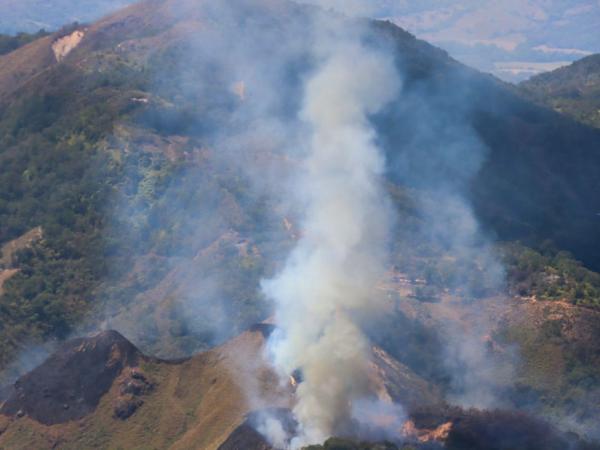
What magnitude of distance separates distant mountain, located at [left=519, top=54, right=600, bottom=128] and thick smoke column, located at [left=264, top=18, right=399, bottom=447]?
102ft

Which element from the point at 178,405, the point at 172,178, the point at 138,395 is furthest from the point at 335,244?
the point at 172,178

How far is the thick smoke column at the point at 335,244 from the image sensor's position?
189 ft

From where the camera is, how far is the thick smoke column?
57625mm

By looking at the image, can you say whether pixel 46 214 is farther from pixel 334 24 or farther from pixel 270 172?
pixel 334 24

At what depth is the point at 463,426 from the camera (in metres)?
53.7

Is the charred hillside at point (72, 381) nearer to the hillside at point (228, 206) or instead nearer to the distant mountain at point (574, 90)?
the hillside at point (228, 206)

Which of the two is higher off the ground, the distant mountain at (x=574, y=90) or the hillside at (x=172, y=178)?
the hillside at (x=172, y=178)

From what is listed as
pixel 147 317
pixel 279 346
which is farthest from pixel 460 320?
pixel 147 317

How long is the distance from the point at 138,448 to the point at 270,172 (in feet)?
136

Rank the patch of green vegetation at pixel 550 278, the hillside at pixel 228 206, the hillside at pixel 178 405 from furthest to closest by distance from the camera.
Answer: the patch of green vegetation at pixel 550 278, the hillside at pixel 228 206, the hillside at pixel 178 405

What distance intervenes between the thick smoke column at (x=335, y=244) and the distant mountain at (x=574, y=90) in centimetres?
3116

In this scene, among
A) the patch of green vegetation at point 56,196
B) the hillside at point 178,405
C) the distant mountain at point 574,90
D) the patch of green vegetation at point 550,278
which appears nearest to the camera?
the hillside at point 178,405

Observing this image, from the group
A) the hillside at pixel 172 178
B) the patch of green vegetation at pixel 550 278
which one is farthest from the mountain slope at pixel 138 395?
the patch of green vegetation at pixel 550 278

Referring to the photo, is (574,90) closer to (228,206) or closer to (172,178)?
(228,206)
